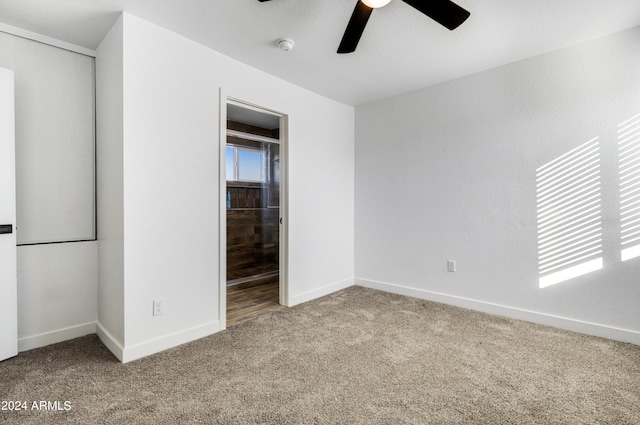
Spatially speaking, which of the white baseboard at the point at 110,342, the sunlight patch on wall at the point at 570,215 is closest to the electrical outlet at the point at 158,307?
the white baseboard at the point at 110,342

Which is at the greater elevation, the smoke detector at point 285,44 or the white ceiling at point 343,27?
the white ceiling at point 343,27

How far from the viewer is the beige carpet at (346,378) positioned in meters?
1.54

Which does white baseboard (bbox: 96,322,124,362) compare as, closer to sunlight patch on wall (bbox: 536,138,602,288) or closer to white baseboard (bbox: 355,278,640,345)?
white baseboard (bbox: 355,278,640,345)

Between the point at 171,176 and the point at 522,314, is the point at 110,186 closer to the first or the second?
the point at 171,176

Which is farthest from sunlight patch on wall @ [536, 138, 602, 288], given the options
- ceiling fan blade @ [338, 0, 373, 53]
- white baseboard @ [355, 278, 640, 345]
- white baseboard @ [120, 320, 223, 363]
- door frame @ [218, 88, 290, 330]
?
white baseboard @ [120, 320, 223, 363]

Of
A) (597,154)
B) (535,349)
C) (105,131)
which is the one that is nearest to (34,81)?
(105,131)

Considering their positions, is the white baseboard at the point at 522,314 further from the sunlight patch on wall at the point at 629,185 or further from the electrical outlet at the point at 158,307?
the electrical outlet at the point at 158,307

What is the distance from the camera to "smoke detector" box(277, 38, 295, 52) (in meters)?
2.36

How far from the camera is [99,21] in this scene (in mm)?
2127

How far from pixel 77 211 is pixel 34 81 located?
3.27 feet

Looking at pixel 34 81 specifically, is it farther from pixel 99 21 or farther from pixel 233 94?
pixel 233 94

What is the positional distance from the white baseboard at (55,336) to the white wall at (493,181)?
9.31 feet

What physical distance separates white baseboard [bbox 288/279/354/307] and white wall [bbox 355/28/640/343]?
0.75 feet

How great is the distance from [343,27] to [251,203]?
2972 mm
